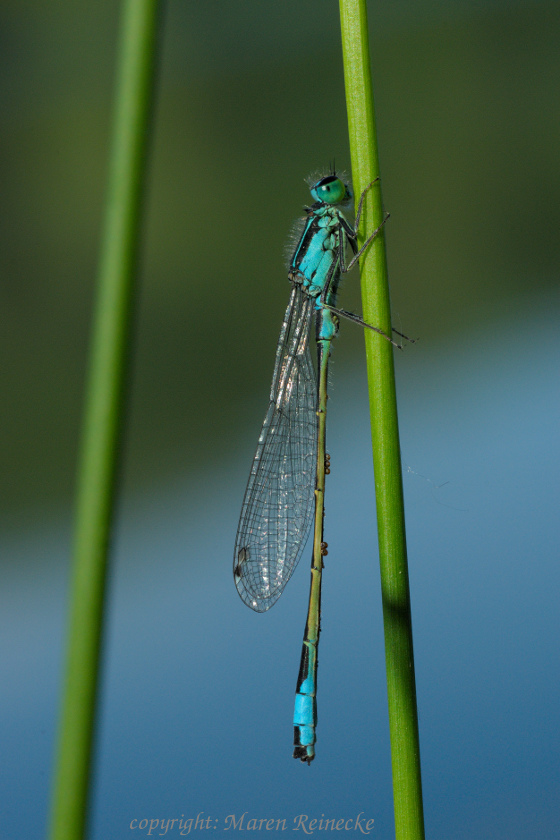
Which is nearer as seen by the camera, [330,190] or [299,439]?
[330,190]

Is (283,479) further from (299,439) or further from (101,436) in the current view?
(101,436)

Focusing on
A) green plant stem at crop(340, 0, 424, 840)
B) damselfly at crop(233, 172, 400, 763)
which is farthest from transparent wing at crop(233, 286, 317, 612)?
green plant stem at crop(340, 0, 424, 840)

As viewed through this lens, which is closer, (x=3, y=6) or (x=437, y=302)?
(x=3, y=6)

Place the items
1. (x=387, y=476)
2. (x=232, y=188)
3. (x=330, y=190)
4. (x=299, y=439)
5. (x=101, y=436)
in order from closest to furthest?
(x=101, y=436) < (x=387, y=476) < (x=330, y=190) < (x=299, y=439) < (x=232, y=188)

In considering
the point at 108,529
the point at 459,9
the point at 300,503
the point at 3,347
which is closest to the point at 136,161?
the point at 108,529

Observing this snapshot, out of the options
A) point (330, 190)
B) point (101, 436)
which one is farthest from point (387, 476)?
point (330, 190)

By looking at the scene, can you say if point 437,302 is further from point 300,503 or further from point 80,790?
point 80,790

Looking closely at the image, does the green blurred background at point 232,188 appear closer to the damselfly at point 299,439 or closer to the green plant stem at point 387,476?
the damselfly at point 299,439
